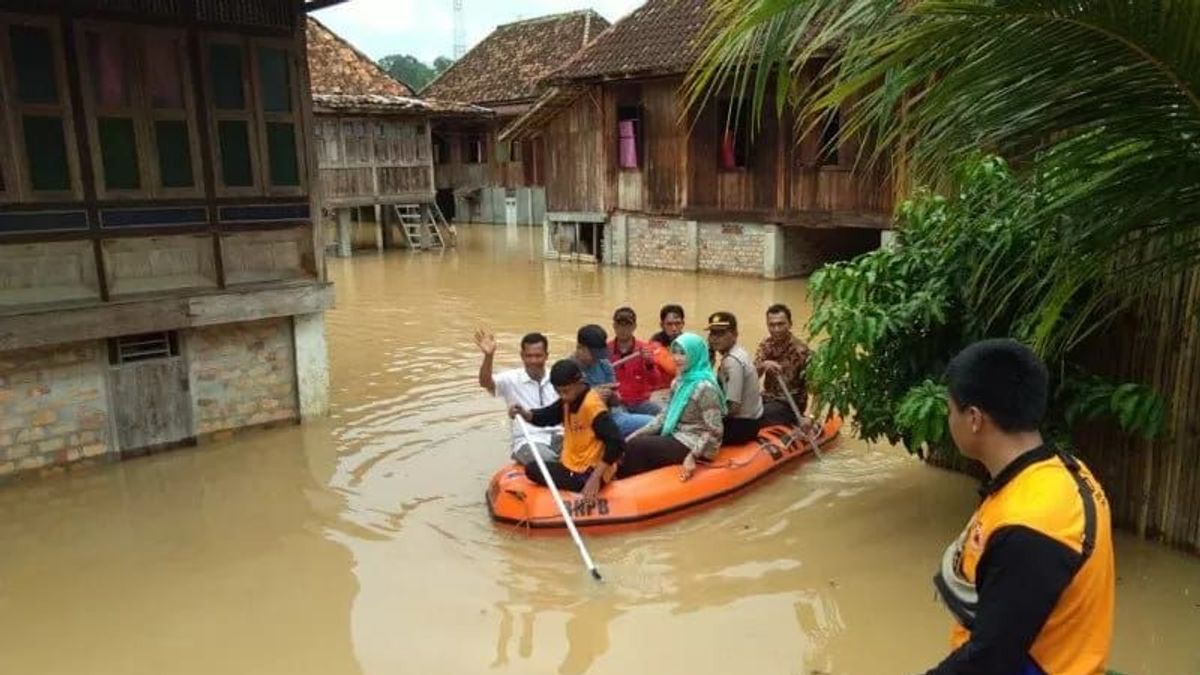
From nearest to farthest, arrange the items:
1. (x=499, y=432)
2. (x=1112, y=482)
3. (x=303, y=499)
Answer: (x=1112, y=482) → (x=303, y=499) → (x=499, y=432)

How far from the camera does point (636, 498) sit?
626 cm

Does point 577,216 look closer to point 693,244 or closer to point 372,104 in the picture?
point 693,244

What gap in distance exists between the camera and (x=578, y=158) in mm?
20672

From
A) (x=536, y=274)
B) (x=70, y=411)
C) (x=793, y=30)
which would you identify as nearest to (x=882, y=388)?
(x=793, y=30)

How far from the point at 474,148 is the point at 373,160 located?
8.25 m

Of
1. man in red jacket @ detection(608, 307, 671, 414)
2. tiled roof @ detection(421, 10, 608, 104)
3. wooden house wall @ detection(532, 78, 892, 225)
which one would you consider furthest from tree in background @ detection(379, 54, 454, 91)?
man in red jacket @ detection(608, 307, 671, 414)

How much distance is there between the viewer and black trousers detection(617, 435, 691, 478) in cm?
657

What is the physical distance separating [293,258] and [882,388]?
18.7ft

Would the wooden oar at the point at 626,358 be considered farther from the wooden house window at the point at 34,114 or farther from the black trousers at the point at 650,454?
the wooden house window at the point at 34,114

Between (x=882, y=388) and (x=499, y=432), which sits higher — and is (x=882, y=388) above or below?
above

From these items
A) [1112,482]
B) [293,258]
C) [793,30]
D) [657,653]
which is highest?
[793,30]

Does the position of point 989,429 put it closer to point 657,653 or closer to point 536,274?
point 657,653

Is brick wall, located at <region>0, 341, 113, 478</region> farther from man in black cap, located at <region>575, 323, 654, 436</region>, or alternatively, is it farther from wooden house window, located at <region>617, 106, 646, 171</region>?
wooden house window, located at <region>617, 106, 646, 171</region>

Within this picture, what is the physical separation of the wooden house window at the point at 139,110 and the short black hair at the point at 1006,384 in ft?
24.8
